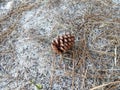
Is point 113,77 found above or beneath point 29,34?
beneath

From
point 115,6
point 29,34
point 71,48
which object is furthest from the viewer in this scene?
point 115,6

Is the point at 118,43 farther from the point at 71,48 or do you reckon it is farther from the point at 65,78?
the point at 65,78

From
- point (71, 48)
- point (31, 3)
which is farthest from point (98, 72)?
point (31, 3)
